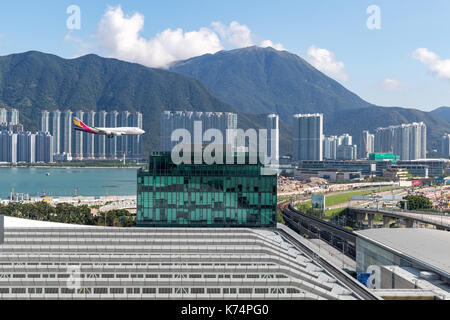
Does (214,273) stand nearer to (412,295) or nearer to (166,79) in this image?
(412,295)

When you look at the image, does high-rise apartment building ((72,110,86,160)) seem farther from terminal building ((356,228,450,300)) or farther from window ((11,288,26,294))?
window ((11,288,26,294))

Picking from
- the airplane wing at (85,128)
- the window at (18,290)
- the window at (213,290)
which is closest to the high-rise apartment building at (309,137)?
the airplane wing at (85,128)

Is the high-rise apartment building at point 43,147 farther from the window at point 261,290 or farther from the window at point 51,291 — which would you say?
the window at point 261,290

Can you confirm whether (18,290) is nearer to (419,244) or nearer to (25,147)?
(419,244)

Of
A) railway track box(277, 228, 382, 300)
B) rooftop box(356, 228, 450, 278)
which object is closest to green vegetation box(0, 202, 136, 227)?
rooftop box(356, 228, 450, 278)

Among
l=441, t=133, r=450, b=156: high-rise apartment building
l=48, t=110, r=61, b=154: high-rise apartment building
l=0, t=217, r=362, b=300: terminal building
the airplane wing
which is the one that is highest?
l=48, t=110, r=61, b=154: high-rise apartment building
